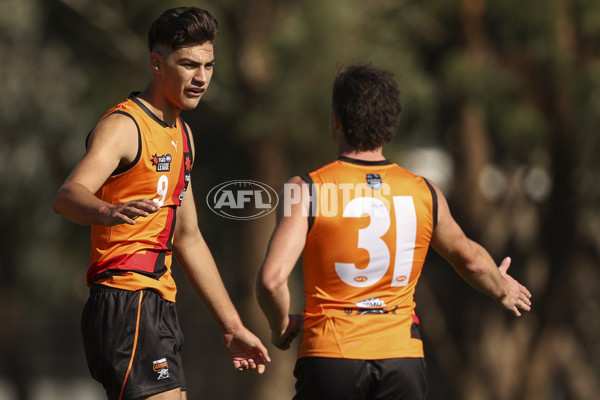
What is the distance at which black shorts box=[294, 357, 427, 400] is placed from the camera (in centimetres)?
446

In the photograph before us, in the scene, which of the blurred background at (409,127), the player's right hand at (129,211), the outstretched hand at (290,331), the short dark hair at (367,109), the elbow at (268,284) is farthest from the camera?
the blurred background at (409,127)

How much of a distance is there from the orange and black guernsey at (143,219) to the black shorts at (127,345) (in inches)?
A: 3.0

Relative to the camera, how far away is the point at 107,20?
14773mm

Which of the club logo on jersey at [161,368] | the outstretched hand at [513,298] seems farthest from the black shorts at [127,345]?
the outstretched hand at [513,298]

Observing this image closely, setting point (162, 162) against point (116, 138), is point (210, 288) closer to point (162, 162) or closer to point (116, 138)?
point (162, 162)

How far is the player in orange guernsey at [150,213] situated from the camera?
4.45m

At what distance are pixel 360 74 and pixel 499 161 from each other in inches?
527

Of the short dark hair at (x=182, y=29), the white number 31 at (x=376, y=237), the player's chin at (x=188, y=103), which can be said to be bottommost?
the white number 31 at (x=376, y=237)

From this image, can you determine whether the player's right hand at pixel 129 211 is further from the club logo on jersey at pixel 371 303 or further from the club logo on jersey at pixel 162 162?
the club logo on jersey at pixel 371 303

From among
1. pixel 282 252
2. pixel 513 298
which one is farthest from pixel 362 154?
pixel 513 298

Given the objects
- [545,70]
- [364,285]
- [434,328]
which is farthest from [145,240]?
[434,328]

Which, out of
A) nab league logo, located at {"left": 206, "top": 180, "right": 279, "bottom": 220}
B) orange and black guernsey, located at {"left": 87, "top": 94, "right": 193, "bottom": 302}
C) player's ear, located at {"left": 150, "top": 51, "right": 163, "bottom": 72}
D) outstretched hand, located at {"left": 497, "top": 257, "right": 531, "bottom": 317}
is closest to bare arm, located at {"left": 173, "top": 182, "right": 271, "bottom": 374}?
orange and black guernsey, located at {"left": 87, "top": 94, "right": 193, "bottom": 302}

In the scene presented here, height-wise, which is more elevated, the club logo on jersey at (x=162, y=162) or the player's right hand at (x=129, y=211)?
the club logo on jersey at (x=162, y=162)

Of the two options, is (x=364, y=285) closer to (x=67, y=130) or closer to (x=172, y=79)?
(x=172, y=79)
